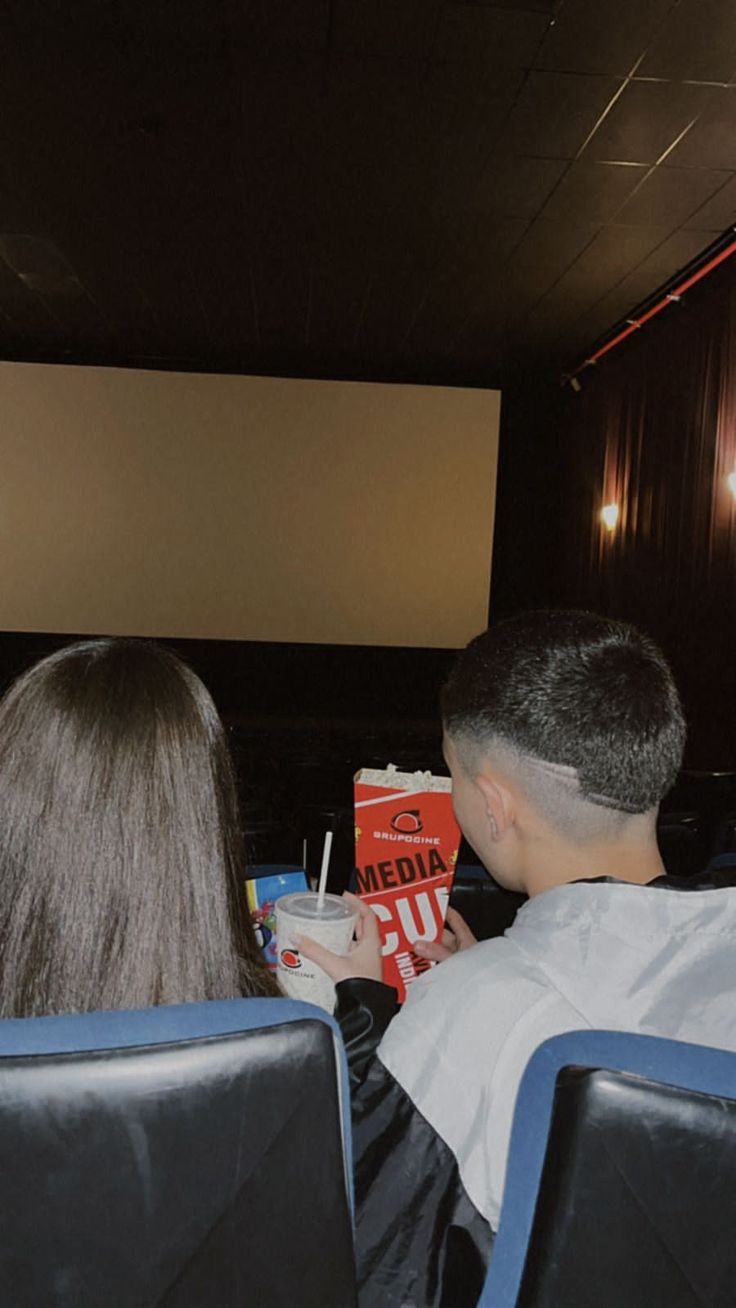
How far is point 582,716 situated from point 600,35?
3.76m

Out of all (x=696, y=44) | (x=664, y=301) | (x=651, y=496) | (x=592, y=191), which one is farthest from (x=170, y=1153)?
(x=664, y=301)

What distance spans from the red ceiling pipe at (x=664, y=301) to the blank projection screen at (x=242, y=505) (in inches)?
58.6

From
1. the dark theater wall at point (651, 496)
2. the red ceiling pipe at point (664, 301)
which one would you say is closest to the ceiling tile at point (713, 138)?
the red ceiling pipe at point (664, 301)

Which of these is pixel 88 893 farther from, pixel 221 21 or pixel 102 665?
pixel 221 21

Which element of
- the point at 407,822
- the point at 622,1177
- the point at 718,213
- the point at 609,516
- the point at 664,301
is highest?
the point at 718,213

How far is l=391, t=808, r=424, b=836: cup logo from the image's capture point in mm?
1142

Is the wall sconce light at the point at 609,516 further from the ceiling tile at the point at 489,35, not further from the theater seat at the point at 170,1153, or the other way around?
the theater seat at the point at 170,1153

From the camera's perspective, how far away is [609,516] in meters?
7.65

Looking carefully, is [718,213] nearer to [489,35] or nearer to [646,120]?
[646,120]

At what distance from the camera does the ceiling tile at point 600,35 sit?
12.0ft

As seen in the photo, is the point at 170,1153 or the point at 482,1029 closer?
the point at 170,1153

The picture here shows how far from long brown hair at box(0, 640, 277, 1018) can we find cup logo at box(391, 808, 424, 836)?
0.28 meters

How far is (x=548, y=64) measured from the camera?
4082 millimetres

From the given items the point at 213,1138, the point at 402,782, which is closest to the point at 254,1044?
the point at 213,1138
